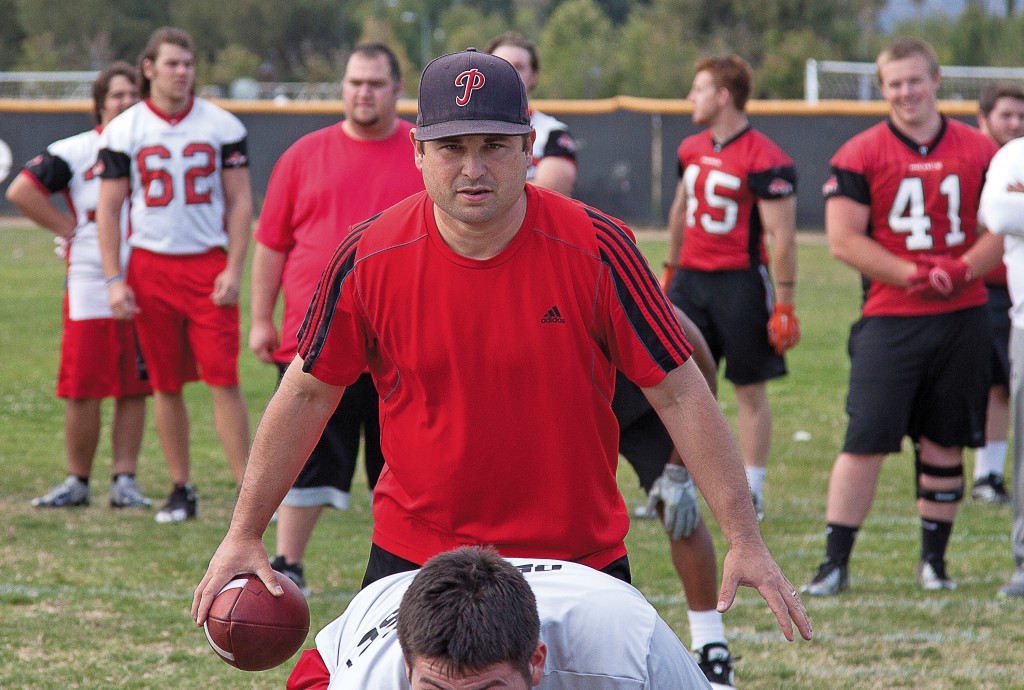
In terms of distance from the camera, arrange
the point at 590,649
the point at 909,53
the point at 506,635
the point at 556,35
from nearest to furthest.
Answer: the point at 506,635
the point at 590,649
the point at 909,53
the point at 556,35

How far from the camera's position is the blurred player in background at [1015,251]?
18.4 ft

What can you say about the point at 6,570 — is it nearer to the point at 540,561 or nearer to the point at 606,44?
the point at 540,561

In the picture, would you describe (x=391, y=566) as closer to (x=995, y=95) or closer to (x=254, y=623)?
(x=254, y=623)

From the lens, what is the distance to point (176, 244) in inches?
280

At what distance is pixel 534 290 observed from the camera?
10.4 feet

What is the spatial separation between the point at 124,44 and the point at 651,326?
237ft

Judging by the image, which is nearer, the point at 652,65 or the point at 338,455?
the point at 338,455

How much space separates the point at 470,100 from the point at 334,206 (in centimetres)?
286

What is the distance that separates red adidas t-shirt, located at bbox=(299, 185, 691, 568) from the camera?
317cm

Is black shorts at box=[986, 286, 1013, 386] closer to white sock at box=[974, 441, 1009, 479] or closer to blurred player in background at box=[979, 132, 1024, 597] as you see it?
white sock at box=[974, 441, 1009, 479]

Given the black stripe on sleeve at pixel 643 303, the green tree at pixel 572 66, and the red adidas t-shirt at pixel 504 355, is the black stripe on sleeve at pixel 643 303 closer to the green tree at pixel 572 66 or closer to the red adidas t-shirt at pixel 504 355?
the red adidas t-shirt at pixel 504 355

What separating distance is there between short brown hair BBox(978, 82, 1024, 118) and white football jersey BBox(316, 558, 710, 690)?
6296 millimetres

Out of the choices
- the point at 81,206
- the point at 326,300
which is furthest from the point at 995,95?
the point at 326,300

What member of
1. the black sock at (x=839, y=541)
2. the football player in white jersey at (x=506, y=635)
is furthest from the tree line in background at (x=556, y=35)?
the football player in white jersey at (x=506, y=635)
